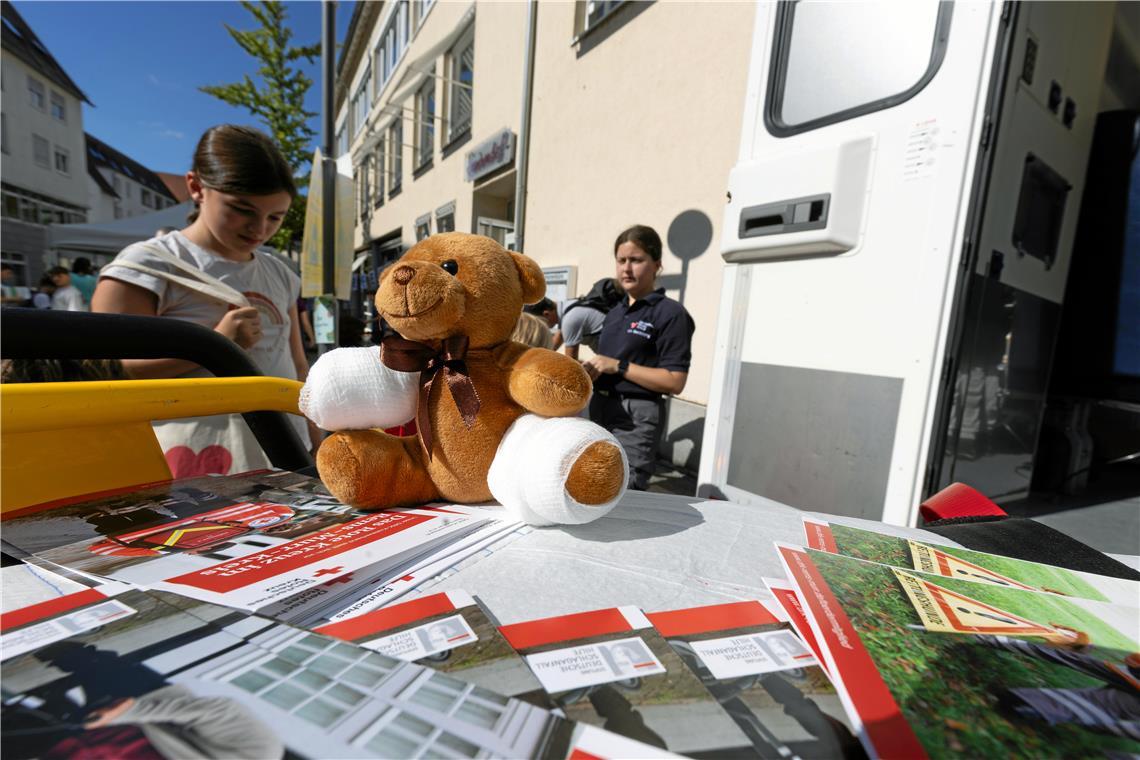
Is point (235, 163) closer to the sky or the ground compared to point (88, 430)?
closer to the sky

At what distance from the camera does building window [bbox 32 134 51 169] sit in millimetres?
20109

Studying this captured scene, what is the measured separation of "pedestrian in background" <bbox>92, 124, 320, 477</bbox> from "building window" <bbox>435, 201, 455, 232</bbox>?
7.27 metres

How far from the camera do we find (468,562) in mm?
589

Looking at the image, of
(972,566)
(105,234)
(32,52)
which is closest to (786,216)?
(972,566)

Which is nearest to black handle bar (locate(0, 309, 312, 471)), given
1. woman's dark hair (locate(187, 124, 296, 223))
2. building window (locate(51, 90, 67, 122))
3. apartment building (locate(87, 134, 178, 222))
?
woman's dark hair (locate(187, 124, 296, 223))

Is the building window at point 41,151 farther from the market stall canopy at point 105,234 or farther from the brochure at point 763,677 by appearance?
the brochure at point 763,677

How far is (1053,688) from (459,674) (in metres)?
0.48

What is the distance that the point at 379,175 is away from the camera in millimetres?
14969

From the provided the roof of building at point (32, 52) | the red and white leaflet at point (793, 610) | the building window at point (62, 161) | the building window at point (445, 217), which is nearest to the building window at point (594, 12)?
the building window at point (445, 217)

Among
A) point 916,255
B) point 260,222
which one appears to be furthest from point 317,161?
point 916,255

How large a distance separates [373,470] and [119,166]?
45827 mm

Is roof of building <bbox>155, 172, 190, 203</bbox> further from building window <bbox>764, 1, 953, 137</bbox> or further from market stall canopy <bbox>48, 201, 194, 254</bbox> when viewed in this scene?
building window <bbox>764, 1, 953, 137</bbox>

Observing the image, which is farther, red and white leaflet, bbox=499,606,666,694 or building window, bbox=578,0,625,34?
building window, bbox=578,0,625,34

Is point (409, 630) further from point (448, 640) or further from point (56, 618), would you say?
point (56, 618)
